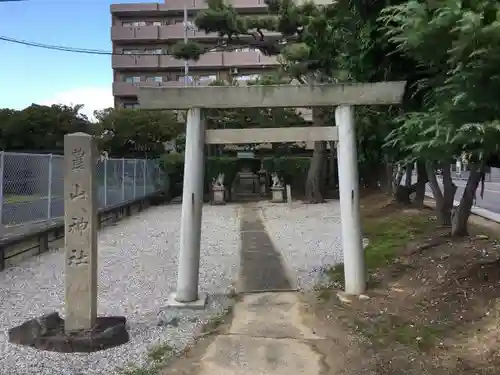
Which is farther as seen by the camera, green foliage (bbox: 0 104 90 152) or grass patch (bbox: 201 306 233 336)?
green foliage (bbox: 0 104 90 152)

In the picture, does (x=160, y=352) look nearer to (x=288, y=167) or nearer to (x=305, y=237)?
(x=305, y=237)

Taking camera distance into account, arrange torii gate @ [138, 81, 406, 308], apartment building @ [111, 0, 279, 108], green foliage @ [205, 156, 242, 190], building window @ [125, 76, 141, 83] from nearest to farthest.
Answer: torii gate @ [138, 81, 406, 308]
green foliage @ [205, 156, 242, 190]
apartment building @ [111, 0, 279, 108]
building window @ [125, 76, 141, 83]

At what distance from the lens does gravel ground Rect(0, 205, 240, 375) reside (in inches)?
191

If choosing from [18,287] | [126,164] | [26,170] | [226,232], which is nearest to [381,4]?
[18,287]

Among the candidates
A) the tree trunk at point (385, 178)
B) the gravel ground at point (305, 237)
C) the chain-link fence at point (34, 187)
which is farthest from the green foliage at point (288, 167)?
the chain-link fence at point (34, 187)

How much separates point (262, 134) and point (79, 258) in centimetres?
285

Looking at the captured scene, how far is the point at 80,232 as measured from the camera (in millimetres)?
5406

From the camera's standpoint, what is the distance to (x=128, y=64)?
44.7 metres

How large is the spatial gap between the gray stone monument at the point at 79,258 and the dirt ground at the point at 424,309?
96.9 inches

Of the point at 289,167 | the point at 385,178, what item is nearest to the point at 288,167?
the point at 289,167

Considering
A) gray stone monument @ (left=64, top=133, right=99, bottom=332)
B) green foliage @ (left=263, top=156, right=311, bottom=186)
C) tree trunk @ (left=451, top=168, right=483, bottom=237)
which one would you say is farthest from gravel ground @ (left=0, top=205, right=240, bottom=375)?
green foliage @ (left=263, top=156, right=311, bottom=186)

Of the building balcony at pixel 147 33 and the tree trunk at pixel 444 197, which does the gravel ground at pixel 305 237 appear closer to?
the tree trunk at pixel 444 197

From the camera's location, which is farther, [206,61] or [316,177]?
[206,61]

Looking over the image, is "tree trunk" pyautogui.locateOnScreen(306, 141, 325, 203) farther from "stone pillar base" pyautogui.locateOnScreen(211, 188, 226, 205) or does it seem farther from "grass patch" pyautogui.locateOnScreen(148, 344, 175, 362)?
"grass patch" pyautogui.locateOnScreen(148, 344, 175, 362)
